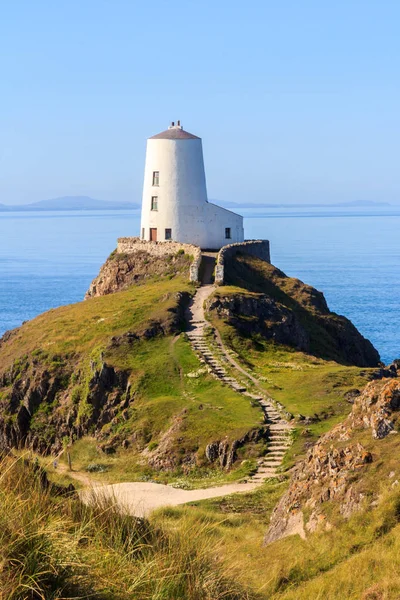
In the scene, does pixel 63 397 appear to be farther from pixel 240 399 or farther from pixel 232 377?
pixel 240 399

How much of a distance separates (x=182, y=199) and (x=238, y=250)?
21.4ft

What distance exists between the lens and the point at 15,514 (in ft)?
42.2

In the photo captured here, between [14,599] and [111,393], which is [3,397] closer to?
[111,393]

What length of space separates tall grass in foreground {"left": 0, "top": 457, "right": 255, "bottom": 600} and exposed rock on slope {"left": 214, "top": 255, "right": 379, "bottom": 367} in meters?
37.2

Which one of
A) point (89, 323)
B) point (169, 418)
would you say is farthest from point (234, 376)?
point (89, 323)

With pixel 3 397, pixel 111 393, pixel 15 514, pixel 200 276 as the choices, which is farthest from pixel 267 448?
pixel 200 276

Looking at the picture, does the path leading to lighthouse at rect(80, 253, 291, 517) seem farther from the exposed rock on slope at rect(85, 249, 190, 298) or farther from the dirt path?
the exposed rock on slope at rect(85, 249, 190, 298)

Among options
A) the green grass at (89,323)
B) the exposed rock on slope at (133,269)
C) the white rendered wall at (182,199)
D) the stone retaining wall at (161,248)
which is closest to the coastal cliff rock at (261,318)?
the green grass at (89,323)

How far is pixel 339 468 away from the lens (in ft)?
72.2

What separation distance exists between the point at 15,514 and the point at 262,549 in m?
8.78

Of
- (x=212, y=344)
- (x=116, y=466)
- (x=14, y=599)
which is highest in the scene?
(x=14, y=599)

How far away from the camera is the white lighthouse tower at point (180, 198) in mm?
72062

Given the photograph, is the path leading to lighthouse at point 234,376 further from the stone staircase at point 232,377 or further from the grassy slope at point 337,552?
the grassy slope at point 337,552

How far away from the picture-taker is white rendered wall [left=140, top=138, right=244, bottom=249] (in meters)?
72.1
